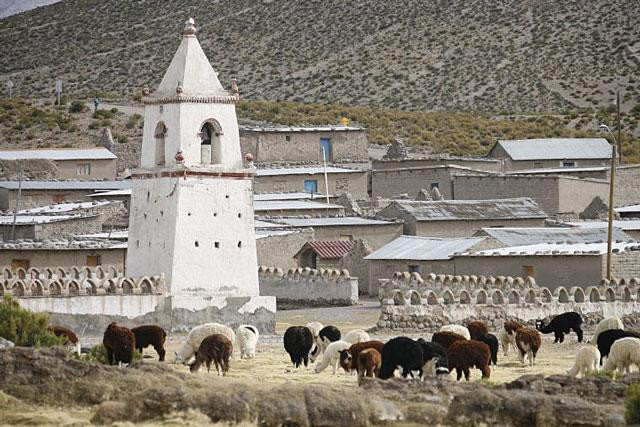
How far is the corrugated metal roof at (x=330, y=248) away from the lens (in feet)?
182

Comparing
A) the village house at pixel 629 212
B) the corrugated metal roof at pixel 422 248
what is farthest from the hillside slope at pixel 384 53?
the corrugated metal roof at pixel 422 248

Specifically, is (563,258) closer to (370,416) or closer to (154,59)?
(370,416)

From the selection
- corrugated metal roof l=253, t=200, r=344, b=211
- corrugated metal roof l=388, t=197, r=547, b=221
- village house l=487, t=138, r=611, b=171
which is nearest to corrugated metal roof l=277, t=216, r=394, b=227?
corrugated metal roof l=388, t=197, r=547, b=221

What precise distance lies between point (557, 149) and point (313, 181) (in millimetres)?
12705

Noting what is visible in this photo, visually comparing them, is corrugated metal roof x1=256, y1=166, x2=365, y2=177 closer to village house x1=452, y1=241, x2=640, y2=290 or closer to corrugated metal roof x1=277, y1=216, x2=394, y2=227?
corrugated metal roof x1=277, y1=216, x2=394, y2=227

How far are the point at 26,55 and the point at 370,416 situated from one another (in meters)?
124

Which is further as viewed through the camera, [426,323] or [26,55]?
[26,55]

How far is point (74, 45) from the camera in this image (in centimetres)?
14250

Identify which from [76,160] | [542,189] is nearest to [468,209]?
[542,189]

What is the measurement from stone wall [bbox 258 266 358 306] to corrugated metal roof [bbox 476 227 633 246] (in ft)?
15.8

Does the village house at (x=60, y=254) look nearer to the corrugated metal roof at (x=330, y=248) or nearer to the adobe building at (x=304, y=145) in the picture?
the corrugated metal roof at (x=330, y=248)

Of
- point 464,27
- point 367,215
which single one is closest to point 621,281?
point 367,215

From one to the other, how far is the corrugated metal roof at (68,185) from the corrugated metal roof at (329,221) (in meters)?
10.5

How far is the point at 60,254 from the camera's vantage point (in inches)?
1903
